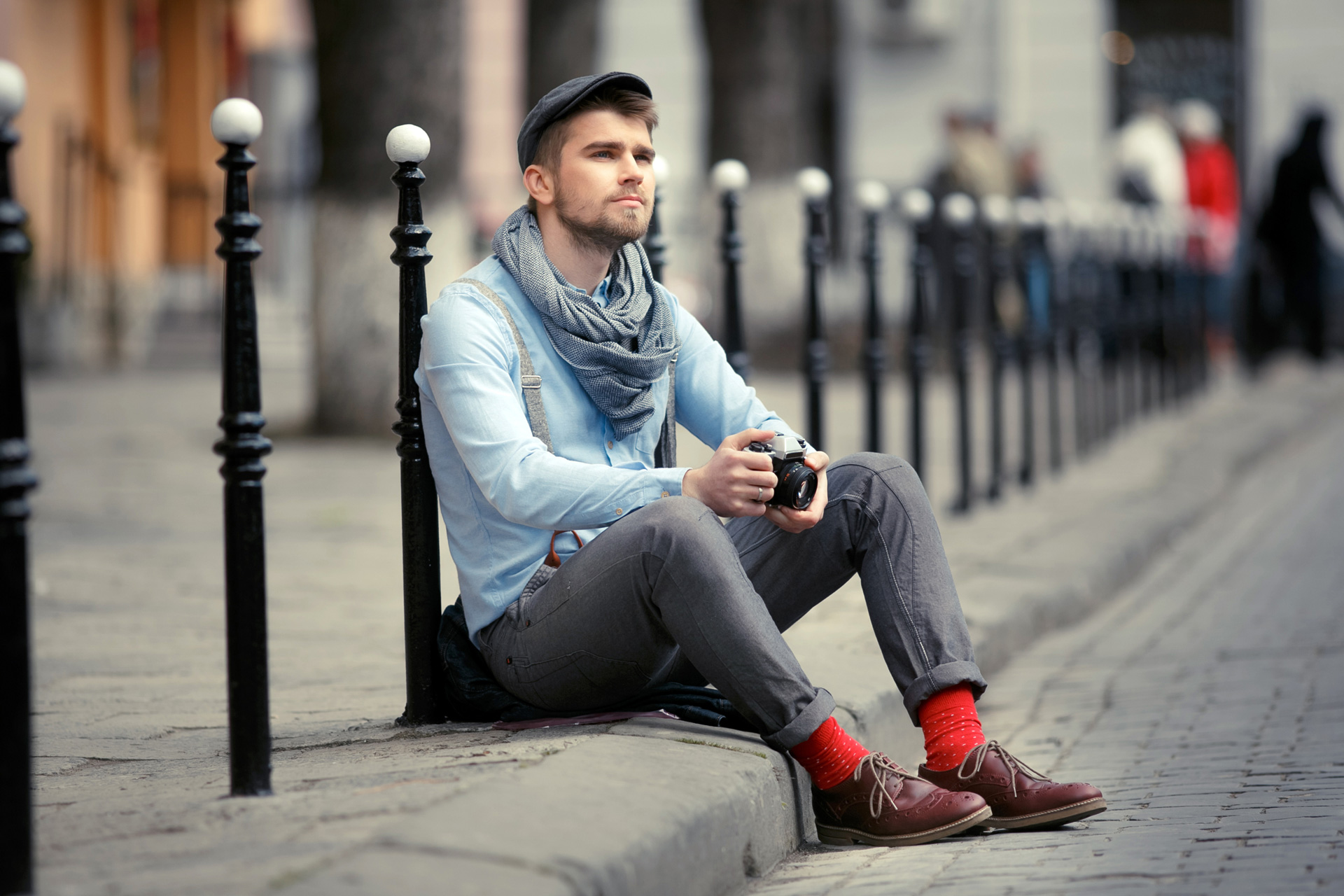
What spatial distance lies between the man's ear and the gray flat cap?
0.04 m

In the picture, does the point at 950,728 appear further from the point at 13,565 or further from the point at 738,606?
the point at 13,565

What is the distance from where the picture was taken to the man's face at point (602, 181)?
141 inches

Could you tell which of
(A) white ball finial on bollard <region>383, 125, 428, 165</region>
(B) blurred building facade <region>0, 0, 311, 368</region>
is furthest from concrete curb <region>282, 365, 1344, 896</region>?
(B) blurred building facade <region>0, 0, 311, 368</region>

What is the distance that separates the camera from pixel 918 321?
761 centimetres

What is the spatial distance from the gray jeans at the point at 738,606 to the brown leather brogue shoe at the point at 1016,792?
0.48ft

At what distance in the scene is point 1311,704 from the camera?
4.77 metres

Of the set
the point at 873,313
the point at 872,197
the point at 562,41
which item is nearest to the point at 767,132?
the point at 562,41

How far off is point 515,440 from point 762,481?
1.50 ft

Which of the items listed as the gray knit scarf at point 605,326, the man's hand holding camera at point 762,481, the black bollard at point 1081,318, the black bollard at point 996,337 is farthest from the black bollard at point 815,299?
the black bollard at point 1081,318

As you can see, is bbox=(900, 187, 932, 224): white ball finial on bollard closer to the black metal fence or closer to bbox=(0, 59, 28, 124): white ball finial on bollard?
the black metal fence

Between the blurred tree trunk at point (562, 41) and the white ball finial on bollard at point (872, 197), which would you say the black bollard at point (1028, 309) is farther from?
the blurred tree trunk at point (562, 41)

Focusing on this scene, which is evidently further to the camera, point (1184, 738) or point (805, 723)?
point (1184, 738)

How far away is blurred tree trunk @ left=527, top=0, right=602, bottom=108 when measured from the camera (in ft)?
49.5

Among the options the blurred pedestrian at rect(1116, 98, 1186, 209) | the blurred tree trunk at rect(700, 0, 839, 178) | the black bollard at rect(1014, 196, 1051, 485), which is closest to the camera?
the black bollard at rect(1014, 196, 1051, 485)
